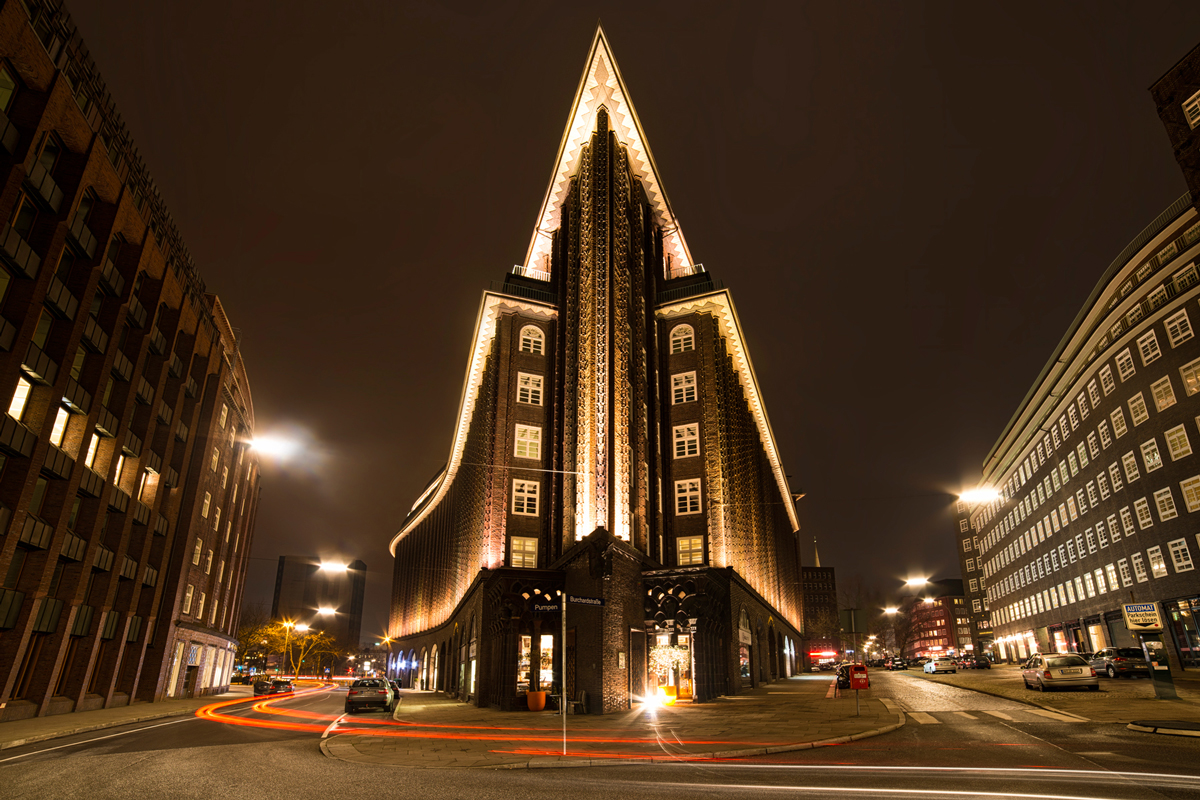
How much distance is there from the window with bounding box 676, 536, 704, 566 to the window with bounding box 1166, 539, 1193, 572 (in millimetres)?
31433

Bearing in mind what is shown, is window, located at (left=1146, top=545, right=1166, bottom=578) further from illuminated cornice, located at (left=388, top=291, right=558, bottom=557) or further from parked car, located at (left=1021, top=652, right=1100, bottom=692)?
illuminated cornice, located at (left=388, top=291, right=558, bottom=557)

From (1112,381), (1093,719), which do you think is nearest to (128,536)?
(1093,719)

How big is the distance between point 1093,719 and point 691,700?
57.1ft

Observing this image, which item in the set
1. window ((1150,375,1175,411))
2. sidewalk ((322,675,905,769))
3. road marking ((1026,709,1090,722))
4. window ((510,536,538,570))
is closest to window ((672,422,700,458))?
window ((510,536,538,570))

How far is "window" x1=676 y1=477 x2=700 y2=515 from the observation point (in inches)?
1594

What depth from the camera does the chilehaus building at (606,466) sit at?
3112 cm

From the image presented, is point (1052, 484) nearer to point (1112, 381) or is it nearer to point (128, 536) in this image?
point (1112, 381)

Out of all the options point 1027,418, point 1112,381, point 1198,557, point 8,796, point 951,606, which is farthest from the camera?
point 951,606

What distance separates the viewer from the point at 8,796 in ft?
31.7

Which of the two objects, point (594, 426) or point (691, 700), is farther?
point (594, 426)

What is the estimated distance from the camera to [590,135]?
46219mm

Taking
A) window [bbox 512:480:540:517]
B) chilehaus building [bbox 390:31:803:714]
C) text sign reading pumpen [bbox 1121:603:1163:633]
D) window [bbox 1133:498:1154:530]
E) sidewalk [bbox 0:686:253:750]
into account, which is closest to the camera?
sidewalk [bbox 0:686:253:750]

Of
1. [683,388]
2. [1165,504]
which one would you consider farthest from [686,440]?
[1165,504]

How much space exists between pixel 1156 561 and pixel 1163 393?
1163 cm
